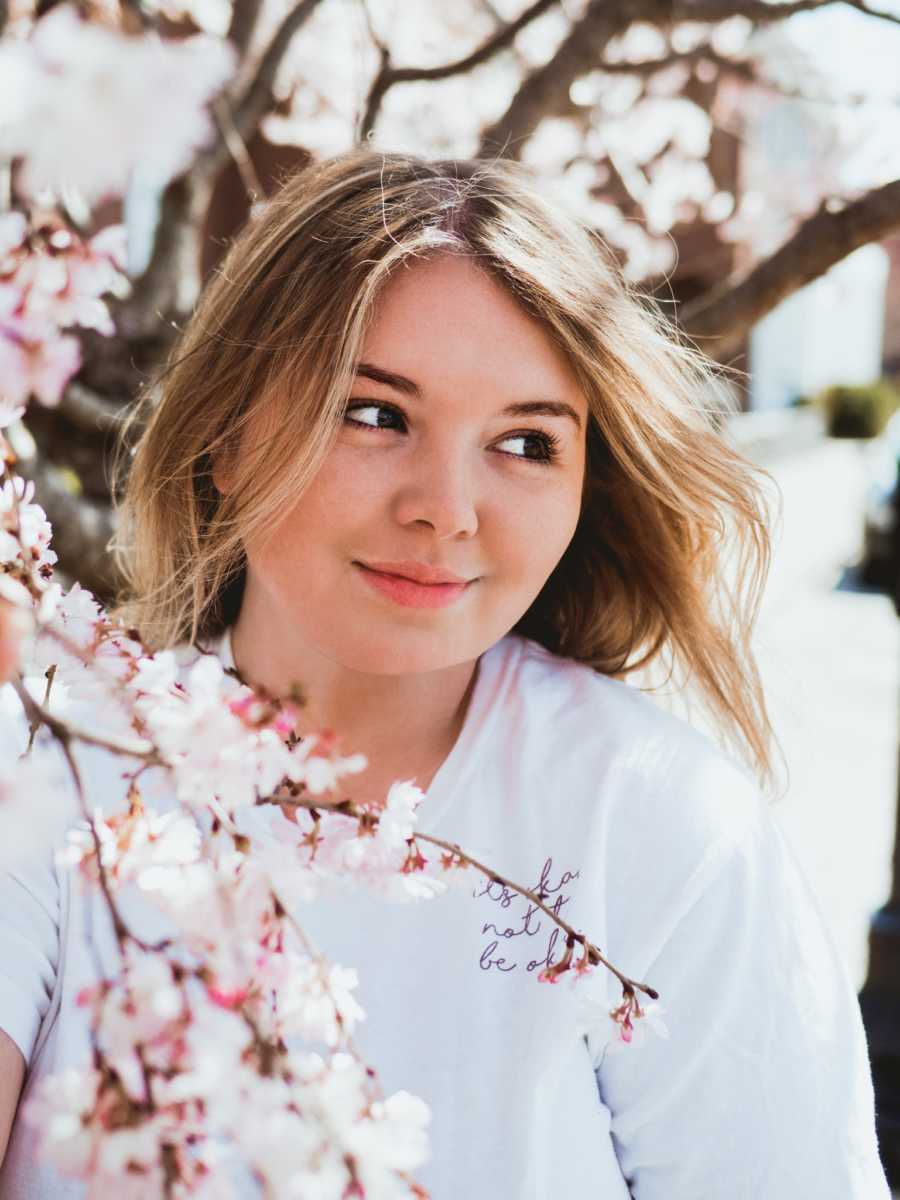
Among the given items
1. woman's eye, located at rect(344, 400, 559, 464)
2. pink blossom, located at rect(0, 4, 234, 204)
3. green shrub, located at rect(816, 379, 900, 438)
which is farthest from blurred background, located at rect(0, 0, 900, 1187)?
green shrub, located at rect(816, 379, 900, 438)

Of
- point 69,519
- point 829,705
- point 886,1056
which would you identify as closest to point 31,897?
point 69,519

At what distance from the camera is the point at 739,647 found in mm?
1941

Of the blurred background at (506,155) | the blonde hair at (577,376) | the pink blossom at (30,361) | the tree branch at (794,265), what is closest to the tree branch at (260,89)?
the blurred background at (506,155)

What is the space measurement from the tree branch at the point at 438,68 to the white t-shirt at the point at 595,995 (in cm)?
164

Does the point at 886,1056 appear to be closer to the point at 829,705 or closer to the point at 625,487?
the point at 625,487

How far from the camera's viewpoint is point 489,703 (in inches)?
66.8

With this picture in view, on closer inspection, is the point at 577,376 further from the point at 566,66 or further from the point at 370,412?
the point at 566,66

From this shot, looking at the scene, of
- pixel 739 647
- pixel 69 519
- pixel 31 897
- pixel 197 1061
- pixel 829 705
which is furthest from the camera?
pixel 829 705

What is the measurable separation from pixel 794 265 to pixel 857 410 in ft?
67.3

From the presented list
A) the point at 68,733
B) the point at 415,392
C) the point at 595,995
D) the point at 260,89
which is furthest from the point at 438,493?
the point at 260,89

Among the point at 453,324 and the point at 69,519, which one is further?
the point at 69,519

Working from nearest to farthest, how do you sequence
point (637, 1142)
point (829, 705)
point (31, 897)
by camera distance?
point (31, 897)
point (637, 1142)
point (829, 705)

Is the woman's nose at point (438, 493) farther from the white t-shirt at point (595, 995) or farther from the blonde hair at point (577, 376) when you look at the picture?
the white t-shirt at point (595, 995)

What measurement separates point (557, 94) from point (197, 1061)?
235 cm
